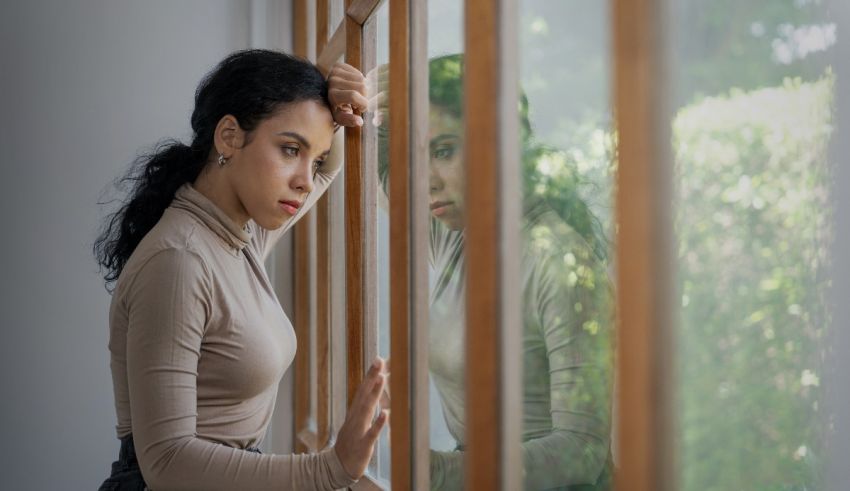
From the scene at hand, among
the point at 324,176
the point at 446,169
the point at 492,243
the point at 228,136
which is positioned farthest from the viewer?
the point at 324,176

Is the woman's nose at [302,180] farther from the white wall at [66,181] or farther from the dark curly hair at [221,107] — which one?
the white wall at [66,181]

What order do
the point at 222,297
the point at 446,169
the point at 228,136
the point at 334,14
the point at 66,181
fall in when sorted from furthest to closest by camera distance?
the point at 66,181, the point at 334,14, the point at 228,136, the point at 222,297, the point at 446,169

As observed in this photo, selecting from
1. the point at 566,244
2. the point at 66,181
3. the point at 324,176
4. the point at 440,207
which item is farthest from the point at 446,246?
the point at 66,181

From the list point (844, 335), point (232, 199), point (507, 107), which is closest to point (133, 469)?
point (232, 199)

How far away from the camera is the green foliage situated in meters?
0.60

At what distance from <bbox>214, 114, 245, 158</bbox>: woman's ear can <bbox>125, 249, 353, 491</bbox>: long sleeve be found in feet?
0.84

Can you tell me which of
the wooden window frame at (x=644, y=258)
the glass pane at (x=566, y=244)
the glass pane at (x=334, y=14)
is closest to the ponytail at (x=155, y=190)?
the glass pane at (x=334, y=14)

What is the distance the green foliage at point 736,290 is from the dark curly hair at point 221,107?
0.88m

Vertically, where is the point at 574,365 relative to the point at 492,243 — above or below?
below

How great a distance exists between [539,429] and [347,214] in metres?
0.78

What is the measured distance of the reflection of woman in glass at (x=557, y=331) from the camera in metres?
0.72

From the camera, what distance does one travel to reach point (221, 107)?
1390 millimetres

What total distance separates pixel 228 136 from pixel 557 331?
779 millimetres

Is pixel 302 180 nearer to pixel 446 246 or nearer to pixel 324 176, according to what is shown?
pixel 324 176
